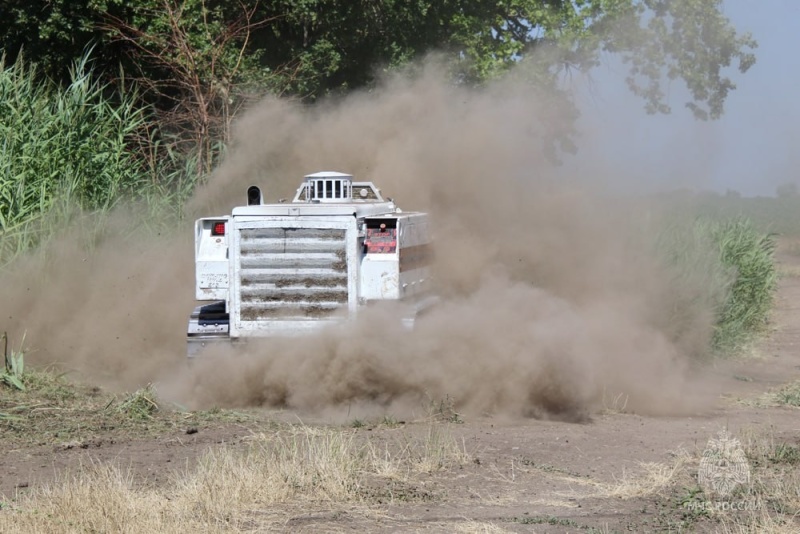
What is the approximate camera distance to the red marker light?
37.1 feet

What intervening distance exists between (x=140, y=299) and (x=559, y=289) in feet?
18.1

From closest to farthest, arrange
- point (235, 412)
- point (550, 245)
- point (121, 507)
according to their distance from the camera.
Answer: point (121, 507) < point (235, 412) < point (550, 245)

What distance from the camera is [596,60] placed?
2462 cm

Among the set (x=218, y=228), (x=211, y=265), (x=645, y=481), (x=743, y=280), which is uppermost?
(x=218, y=228)

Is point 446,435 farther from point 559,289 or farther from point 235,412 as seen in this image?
point 559,289

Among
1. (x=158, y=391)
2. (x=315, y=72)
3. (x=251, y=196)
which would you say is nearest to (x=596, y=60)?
A: (x=315, y=72)

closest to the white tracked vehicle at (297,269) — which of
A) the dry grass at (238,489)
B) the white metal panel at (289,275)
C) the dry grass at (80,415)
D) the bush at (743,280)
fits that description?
the white metal panel at (289,275)

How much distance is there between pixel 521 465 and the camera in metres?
8.25

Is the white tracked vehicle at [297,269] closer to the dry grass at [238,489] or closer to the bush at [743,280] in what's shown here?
the dry grass at [238,489]

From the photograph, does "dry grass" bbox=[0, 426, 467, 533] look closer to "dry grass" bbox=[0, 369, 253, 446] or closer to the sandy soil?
the sandy soil

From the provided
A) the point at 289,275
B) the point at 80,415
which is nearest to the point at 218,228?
the point at 289,275

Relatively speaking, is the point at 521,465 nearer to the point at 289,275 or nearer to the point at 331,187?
the point at 289,275

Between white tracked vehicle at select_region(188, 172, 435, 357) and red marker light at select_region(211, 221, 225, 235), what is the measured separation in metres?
0.05

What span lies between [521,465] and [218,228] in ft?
15.6
